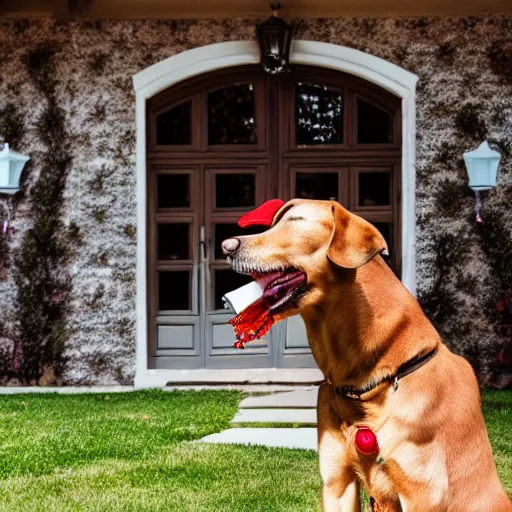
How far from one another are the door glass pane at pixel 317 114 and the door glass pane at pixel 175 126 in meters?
1.09

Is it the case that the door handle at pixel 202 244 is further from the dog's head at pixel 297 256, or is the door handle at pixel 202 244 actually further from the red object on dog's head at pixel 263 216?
the dog's head at pixel 297 256

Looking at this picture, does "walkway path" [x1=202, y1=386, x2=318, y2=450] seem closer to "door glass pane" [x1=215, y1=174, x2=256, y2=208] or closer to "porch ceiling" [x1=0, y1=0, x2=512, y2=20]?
"door glass pane" [x1=215, y1=174, x2=256, y2=208]

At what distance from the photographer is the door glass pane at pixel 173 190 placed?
8.99 m

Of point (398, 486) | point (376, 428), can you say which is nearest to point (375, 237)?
point (376, 428)

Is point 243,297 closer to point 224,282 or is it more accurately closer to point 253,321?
point 253,321

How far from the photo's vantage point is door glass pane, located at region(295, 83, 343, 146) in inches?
352

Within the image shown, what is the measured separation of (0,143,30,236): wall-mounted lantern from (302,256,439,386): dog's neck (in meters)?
6.73

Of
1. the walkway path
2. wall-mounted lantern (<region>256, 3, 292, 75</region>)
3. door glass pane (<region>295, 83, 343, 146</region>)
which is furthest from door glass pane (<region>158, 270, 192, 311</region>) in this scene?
wall-mounted lantern (<region>256, 3, 292, 75</region>)

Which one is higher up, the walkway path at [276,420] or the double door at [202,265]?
the double door at [202,265]

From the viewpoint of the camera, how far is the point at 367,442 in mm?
2273

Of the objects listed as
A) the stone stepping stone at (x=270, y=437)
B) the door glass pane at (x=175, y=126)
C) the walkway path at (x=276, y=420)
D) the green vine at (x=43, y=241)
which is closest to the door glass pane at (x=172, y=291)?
the green vine at (x=43, y=241)

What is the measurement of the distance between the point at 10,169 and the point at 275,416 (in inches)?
148

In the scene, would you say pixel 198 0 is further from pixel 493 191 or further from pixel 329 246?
pixel 329 246

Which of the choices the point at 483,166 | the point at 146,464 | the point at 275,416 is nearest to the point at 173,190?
the point at 483,166
